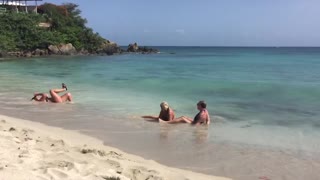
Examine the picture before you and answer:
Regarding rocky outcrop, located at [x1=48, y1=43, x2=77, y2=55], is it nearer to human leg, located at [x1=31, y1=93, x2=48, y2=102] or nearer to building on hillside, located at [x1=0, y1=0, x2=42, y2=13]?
building on hillside, located at [x1=0, y1=0, x2=42, y2=13]

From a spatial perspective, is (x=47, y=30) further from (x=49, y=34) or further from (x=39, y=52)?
(x=39, y=52)

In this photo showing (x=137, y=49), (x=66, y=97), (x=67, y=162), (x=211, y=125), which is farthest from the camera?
(x=137, y=49)

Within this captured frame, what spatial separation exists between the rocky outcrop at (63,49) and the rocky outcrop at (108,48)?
667 cm

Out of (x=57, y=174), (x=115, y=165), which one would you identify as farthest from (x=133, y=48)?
(x=57, y=174)

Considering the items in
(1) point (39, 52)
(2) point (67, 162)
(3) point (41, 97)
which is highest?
(2) point (67, 162)

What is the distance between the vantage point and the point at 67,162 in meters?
5.93

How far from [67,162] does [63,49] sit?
5850cm

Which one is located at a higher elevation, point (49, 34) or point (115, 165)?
point (49, 34)

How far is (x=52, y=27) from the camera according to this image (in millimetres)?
65562

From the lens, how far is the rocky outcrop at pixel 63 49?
6091 cm

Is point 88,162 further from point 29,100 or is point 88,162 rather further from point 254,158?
point 29,100

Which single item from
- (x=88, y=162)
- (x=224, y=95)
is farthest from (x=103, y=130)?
(x=224, y=95)

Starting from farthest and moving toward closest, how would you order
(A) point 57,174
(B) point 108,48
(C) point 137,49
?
(C) point 137,49
(B) point 108,48
(A) point 57,174

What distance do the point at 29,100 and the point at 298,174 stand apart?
36.4 feet
